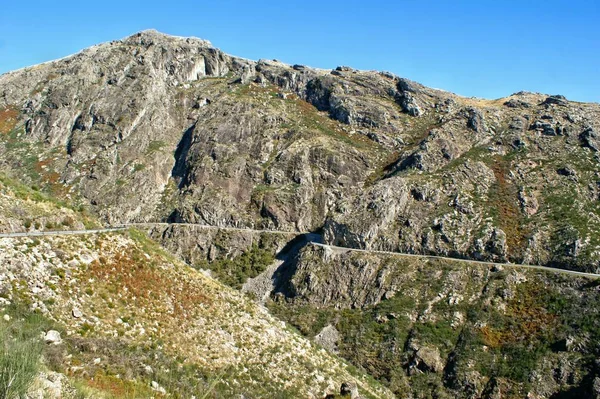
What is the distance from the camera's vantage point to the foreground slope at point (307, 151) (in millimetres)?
74562

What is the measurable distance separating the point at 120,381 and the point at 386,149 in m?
88.3

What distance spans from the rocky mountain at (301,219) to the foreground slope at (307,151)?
0.45 metres

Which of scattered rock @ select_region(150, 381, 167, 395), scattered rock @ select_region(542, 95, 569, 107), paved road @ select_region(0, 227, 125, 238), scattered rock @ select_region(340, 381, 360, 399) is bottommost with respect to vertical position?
scattered rock @ select_region(340, 381, 360, 399)

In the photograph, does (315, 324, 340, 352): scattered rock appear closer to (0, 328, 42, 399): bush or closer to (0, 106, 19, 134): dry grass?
(0, 328, 42, 399): bush

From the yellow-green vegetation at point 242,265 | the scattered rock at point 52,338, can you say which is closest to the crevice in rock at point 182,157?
the yellow-green vegetation at point 242,265

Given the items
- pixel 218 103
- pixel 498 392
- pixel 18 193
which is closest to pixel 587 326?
pixel 498 392

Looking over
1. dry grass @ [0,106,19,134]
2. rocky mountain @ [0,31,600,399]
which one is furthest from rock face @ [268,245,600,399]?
dry grass @ [0,106,19,134]

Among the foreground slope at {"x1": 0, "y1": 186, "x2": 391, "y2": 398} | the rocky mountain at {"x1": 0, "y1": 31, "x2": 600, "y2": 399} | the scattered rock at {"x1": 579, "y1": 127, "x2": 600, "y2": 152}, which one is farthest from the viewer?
the scattered rock at {"x1": 579, "y1": 127, "x2": 600, "y2": 152}

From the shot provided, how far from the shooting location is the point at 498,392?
48.9 m

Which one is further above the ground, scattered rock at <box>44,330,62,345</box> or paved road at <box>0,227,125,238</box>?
paved road at <box>0,227,125,238</box>

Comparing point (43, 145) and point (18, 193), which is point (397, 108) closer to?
point (43, 145)

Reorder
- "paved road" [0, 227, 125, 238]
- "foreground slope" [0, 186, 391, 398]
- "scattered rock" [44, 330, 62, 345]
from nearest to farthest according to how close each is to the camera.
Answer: "scattered rock" [44, 330, 62, 345], "foreground slope" [0, 186, 391, 398], "paved road" [0, 227, 125, 238]

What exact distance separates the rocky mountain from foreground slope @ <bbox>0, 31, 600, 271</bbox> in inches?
17.6

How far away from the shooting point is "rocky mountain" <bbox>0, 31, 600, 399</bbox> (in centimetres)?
2834
